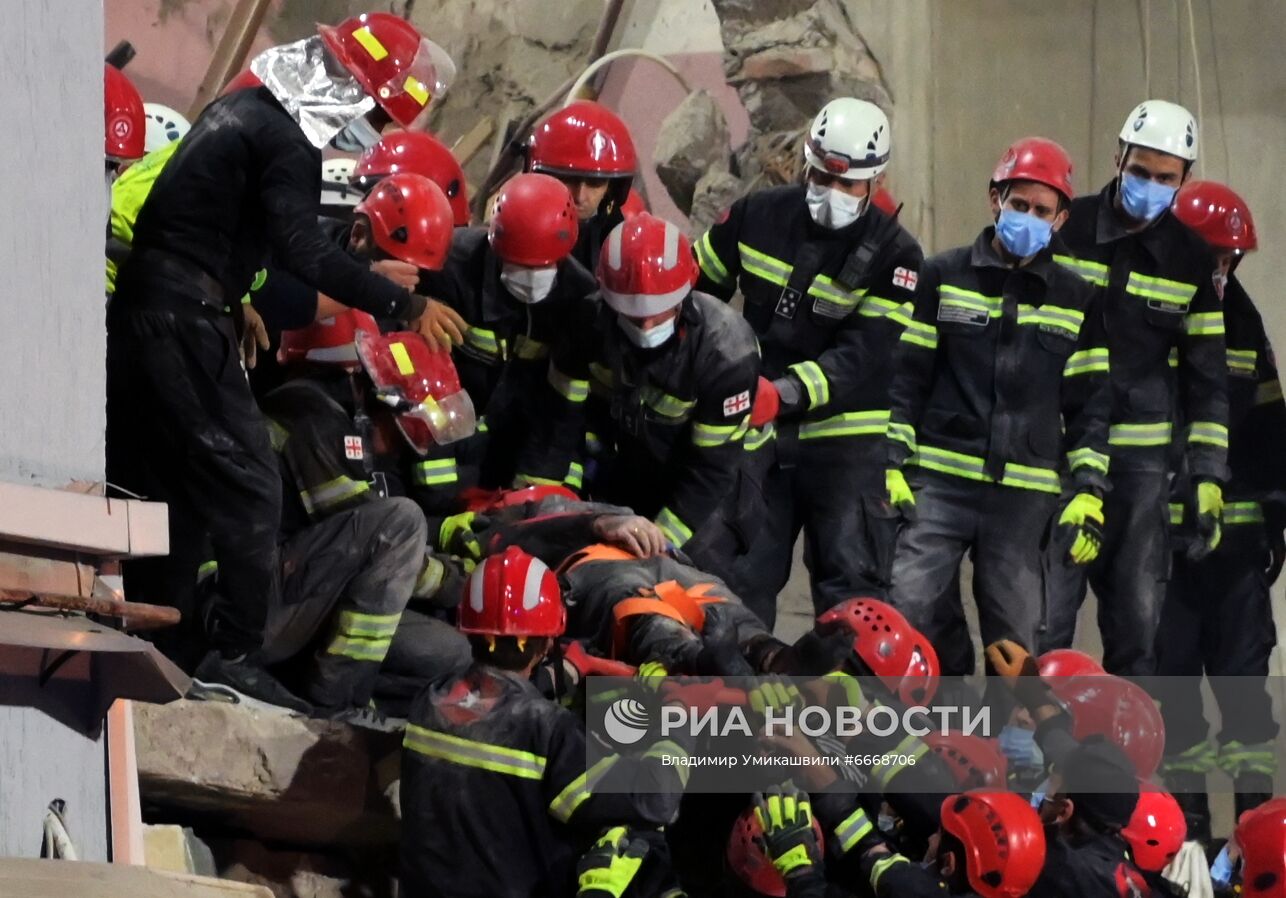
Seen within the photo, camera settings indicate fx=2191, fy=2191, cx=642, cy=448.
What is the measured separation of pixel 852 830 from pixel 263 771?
161 centimetres

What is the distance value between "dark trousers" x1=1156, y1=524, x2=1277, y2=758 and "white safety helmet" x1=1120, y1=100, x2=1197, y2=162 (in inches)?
59.0

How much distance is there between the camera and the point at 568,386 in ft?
23.2

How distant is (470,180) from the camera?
10.8 metres

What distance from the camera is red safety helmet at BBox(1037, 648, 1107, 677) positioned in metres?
6.75

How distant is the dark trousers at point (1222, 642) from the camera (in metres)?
8.37

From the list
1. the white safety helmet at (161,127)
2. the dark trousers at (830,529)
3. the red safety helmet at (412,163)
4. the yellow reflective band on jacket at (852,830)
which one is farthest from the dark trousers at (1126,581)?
the white safety helmet at (161,127)

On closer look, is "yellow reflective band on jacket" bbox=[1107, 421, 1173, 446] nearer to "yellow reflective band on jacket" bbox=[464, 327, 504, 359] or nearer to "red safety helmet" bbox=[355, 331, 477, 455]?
"yellow reflective band on jacket" bbox=[464, 327, 504, 359]

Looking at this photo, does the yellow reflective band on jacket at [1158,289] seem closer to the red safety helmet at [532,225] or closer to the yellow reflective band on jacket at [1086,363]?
the yellow reflective band on jacket at [1086,363]

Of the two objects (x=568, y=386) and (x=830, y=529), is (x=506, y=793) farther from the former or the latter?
(x=830, y=529)

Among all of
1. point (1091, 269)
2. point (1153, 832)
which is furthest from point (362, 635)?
point (1091, 269)

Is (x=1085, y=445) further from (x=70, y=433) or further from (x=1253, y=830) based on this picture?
(x=70, y=433)

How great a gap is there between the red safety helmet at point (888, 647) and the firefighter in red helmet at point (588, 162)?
1.82 m

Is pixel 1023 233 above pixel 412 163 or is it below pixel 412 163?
below

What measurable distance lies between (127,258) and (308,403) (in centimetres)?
81
